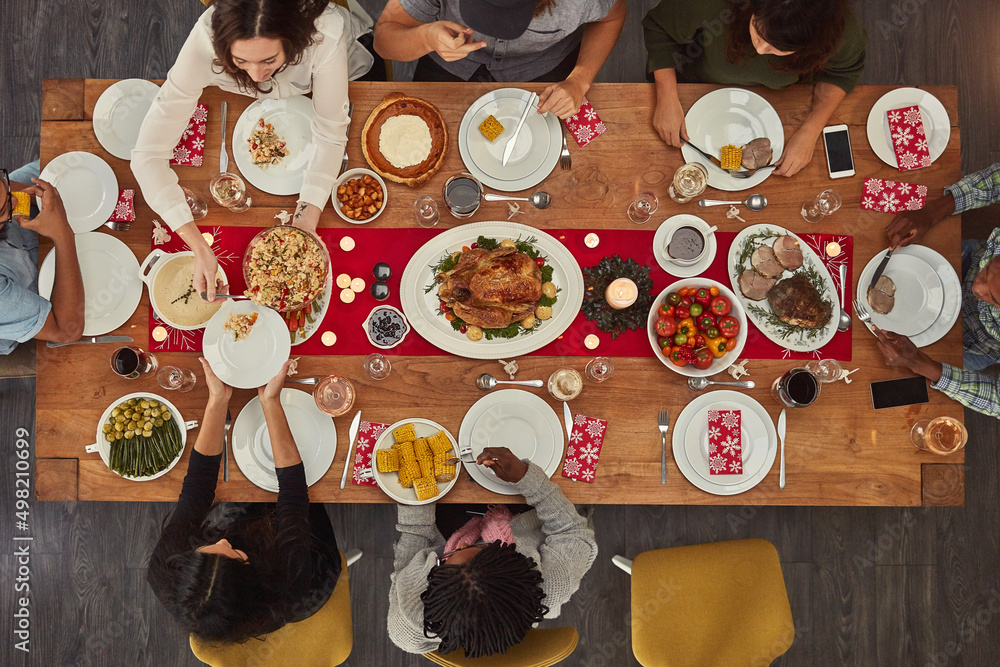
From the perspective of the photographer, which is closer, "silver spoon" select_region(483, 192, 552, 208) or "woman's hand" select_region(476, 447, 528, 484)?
"woman's hand" select_region(476, 447, 528, 484)

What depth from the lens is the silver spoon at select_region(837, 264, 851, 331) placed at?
2070 mm

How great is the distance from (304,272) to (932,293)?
2264mm

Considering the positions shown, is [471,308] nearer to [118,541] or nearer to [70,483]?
[70,483]

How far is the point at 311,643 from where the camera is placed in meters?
2.26

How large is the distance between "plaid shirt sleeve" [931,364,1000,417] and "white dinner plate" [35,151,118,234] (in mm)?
3054

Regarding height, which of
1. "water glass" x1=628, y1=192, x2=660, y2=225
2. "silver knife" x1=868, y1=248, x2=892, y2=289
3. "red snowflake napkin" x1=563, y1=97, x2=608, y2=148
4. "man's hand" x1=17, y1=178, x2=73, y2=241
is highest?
"red snowflake napkin" x1=563, y1=97, x2=608, y2=148

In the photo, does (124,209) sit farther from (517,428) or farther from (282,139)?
(517,428)

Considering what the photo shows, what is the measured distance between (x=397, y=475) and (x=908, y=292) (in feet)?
6.52

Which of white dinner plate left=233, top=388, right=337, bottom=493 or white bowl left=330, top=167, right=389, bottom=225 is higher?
white bowl left=330, top=167, right=389, bottom=225

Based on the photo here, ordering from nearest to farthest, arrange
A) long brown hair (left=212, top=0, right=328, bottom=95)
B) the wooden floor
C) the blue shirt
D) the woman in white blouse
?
1. long brown hair (left=212, top=0, right=328, bottom=95)
2. the woman in white blouse
3. the blue shirt
4. the wooden floor

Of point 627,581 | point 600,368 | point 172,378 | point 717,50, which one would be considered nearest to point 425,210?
point 600,368

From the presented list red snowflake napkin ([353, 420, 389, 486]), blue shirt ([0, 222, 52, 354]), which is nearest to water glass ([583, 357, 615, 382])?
red snowflake napkin ([353, 420, 389, 486])

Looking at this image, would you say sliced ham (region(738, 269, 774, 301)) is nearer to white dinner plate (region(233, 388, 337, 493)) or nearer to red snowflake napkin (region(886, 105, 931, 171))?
red snowflake napkin (region(886, 105, 931, 171))

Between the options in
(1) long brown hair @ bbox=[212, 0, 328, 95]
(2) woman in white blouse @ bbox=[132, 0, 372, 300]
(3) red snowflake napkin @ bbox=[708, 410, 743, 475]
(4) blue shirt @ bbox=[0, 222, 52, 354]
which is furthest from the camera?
(3) red snowflake napkin @ bbox=[708, 410, 743, 475]
